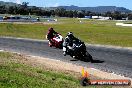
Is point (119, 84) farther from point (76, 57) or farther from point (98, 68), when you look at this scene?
point (76, 57)

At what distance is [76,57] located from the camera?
23.9 meters

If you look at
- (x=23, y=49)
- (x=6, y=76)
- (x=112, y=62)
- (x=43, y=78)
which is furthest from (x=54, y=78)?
(x=23, y=49)

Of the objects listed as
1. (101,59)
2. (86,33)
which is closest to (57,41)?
(101,59)

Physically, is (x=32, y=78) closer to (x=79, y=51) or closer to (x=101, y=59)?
(x=79, y=51)

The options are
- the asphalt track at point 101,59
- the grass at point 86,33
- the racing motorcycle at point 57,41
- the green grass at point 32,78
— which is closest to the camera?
the green grass at point 32,78

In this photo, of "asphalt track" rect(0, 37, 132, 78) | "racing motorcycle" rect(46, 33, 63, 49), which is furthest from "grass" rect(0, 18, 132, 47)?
"asphalt track" rect(0, 37, 132, 78)

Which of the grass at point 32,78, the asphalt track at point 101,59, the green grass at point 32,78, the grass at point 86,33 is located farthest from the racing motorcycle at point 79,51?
the grass at point 86,33

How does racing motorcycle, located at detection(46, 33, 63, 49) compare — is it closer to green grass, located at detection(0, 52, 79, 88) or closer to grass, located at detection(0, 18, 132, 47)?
grass, located at detection(0, 18, 132, 47)

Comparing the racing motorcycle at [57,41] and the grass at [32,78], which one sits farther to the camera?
the racing motorcycle at [57,41]

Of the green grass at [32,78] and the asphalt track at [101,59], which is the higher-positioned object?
the green grass at [32,78]

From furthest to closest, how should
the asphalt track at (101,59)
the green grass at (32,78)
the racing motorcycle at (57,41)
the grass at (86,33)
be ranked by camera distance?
1. the grass at (86,33)
2. the racing motorcycle at (57,41)
3. the asphalt track at (101,59)
4. the green grass at (32,78)

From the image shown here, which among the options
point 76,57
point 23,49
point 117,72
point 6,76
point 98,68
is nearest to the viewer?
point 6,76

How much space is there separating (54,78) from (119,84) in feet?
10.1

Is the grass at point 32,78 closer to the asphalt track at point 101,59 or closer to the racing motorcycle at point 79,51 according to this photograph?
the asphalt track at point 101,59
